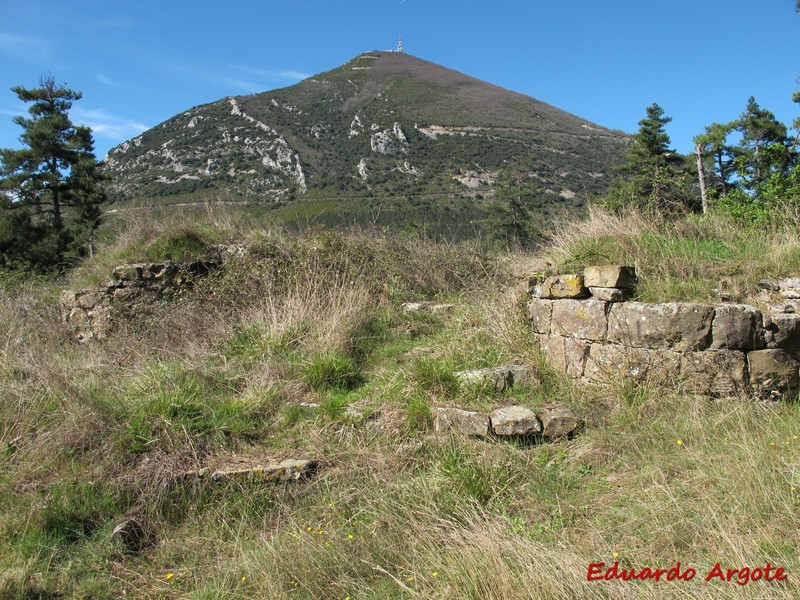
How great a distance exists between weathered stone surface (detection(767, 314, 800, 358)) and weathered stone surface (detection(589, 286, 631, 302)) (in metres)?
1.09

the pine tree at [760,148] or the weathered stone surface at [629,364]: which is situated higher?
the pine tree at [760,148]

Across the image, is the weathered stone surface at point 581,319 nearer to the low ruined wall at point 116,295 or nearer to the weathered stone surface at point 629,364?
the weathered stone surface at point 629,364

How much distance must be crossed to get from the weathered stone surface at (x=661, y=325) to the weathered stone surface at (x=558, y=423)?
0.86 m

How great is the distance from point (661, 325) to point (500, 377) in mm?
1413

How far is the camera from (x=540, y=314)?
17.3ft

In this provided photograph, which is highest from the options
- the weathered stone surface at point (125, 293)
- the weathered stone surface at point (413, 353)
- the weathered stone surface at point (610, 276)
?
the weathered stone surface at point (125, 293)

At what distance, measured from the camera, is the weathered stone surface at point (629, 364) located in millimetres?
4223

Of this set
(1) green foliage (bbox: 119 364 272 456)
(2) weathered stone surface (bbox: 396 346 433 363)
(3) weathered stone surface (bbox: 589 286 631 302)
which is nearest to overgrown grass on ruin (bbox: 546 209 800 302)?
(3) weathered stone surface (bbox: 589 286 631 302)

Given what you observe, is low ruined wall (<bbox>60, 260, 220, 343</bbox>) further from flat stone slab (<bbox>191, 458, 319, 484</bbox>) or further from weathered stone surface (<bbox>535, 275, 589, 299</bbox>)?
weathered stone surface (<bbox>535, 275, 589, 299</bbox>)

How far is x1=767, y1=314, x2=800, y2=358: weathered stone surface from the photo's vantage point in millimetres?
4051

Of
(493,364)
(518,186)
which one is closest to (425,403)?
(493,364)

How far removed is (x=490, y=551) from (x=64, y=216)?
23785 mm

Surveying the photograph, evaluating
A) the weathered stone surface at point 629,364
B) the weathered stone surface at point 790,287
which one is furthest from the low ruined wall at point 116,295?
the weathered stone surface at point 790,287

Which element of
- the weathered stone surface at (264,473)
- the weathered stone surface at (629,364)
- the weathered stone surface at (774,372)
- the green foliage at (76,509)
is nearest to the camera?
the green foliage at (76,509)
